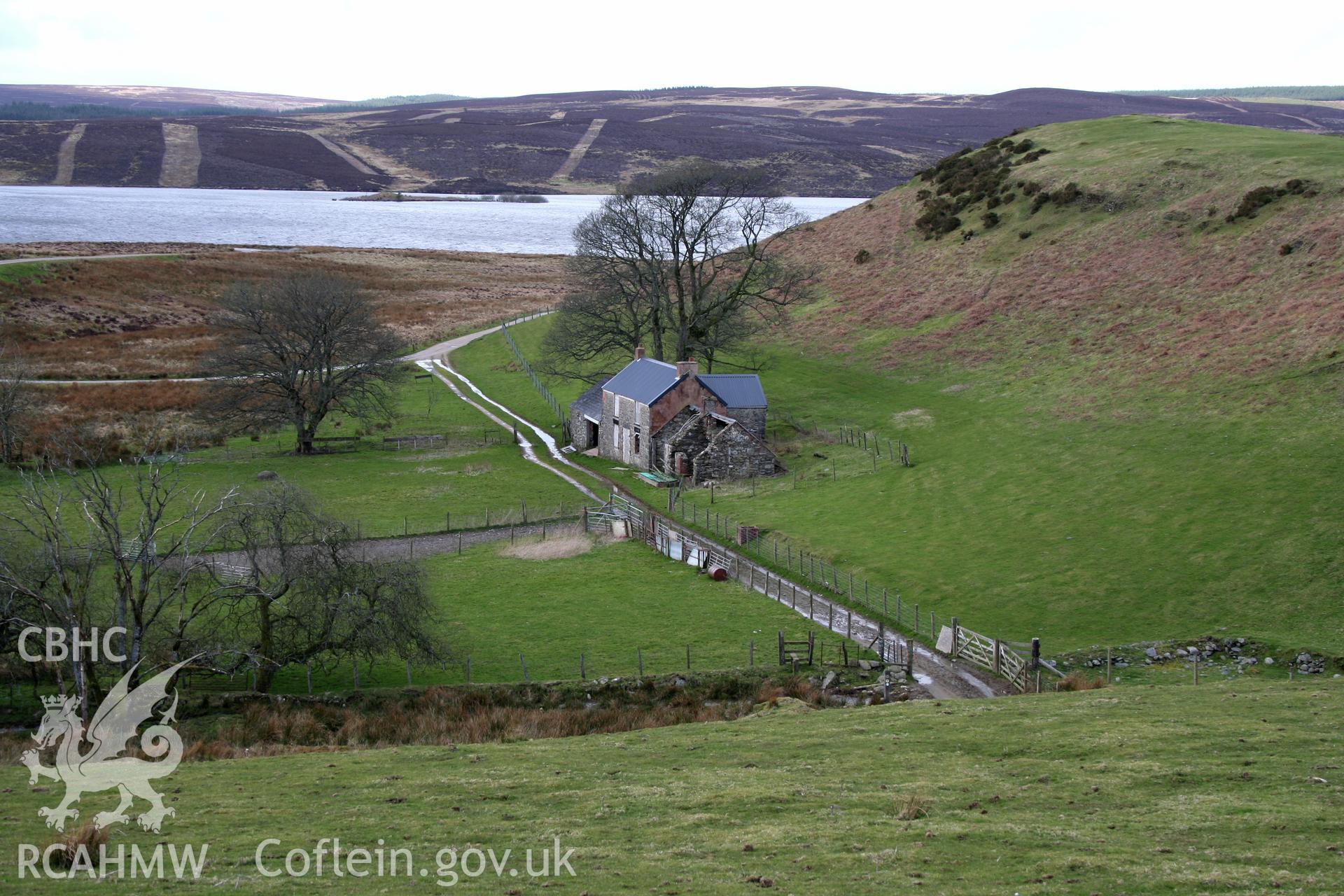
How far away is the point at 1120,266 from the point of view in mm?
72875

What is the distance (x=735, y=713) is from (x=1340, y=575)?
19.4m

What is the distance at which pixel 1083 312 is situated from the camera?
69250mm

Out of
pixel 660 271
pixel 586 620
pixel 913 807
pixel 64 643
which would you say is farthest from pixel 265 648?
pixel 660 271

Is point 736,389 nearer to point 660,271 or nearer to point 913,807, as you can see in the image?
point 660,271

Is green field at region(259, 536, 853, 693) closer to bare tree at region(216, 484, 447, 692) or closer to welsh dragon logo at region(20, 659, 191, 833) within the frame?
bare tree at region(216, 484, 447, 692)

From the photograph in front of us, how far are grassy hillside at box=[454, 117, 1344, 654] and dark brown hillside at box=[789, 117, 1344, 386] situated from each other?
9.1 inches

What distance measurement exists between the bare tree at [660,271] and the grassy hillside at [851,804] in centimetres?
4832

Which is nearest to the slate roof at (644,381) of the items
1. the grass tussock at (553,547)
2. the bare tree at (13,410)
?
the grass tussock at (553,547)

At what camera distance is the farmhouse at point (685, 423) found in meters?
55.9

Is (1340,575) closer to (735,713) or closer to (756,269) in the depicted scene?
(735,713)

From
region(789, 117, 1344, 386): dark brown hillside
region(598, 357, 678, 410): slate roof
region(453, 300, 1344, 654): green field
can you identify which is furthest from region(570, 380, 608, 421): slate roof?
region(789, 117, 1344, 386): dark brown hillside

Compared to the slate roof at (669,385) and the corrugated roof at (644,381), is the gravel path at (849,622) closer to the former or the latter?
the corrugated roof at (644,381)

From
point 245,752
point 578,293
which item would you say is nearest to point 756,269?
point 578,293

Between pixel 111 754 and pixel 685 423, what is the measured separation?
38.2 metres
